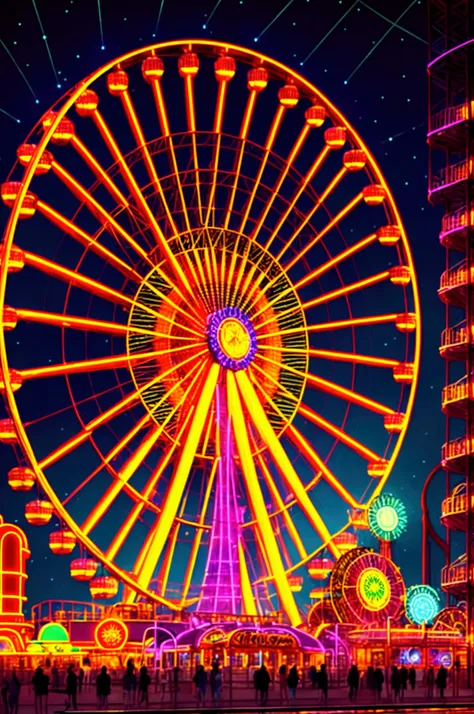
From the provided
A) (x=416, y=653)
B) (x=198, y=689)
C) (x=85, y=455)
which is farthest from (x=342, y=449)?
(x=198, y=689)

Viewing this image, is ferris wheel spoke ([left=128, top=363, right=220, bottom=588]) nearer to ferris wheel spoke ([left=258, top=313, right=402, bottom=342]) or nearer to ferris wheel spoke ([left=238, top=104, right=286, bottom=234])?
ferris wheel spoke ([left=258, top=313, right=402, bottom=342])

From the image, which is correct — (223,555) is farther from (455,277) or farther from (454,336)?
(455,277)

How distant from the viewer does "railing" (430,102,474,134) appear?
5362 cm

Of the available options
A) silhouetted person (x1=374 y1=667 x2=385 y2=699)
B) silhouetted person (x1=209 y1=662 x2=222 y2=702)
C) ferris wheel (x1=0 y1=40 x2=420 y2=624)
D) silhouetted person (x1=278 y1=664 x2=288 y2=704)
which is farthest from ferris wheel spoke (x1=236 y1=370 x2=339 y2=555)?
silhouetted person (x1=209 y1=662 x2=222 y2=702)

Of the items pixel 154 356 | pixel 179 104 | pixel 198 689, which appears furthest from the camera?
pixel 179 104

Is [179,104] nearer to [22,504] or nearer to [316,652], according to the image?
[22,504]

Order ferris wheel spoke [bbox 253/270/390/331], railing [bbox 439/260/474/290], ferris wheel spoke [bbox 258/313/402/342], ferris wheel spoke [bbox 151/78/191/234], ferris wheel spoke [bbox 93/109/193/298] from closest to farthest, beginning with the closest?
railing [bbox 439/260/474/290]
ferris wheel spoke [bbox 93/109/193/298]
ferris wheel spoke [bbox 151/78/191/234]
ferris wheel spoke [bbox 253/270/390/331]
ferris wheel spoke [bbox 258/313/402/342]

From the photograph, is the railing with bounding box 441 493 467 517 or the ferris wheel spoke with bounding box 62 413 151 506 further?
the ferris wheel spoke with bounding box 62 413 151 506

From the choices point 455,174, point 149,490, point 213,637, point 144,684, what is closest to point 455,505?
point 213,637

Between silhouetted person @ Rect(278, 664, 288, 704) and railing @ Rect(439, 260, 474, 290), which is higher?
railing @ Rect(439, 260, 474, 290)

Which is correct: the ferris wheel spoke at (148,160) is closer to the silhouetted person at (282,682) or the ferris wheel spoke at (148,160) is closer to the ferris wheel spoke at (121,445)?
the ferris wheel spoke at (121,445)

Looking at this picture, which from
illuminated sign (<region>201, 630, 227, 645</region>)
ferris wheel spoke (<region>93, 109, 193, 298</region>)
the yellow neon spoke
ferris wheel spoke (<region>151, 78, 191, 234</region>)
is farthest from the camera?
the yellow neon spoke

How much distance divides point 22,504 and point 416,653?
782 inches

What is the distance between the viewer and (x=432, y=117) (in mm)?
54969
